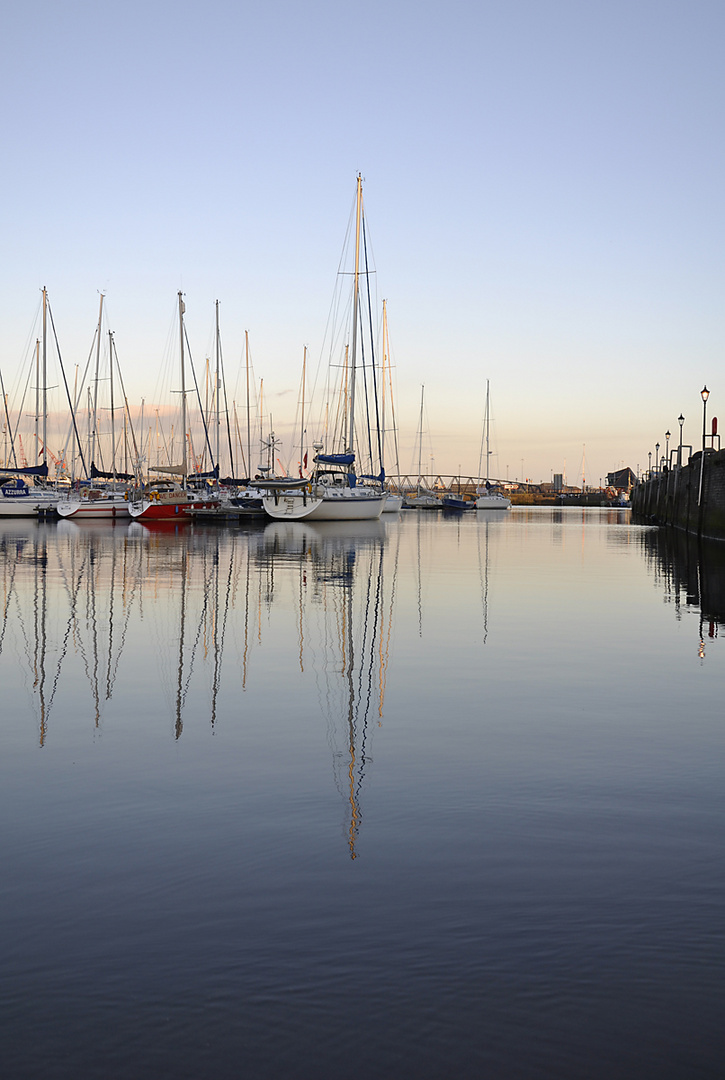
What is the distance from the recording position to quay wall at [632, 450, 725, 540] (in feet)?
134

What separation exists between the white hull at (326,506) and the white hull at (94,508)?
37.2 ft

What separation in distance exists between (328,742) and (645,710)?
11.8 ft

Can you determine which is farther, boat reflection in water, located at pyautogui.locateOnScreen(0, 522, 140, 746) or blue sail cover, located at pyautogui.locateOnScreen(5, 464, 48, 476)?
blue sail cover, located at pyautogui.locateOnScreen(5, 464, 48, 476)

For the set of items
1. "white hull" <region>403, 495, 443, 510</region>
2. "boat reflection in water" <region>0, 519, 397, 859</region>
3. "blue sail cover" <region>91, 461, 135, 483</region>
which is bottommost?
"boat reflection in water" <region>0, 519, 397, 859</region>

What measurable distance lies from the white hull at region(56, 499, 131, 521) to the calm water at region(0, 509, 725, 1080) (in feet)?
185

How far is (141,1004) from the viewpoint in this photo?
13.4 ft

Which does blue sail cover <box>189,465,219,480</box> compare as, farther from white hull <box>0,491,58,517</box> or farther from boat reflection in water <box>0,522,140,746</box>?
boat reflection in water <box>0,522,140,746</box>

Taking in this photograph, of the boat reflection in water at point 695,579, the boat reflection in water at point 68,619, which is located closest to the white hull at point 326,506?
the boat reflection in water at point 695,579

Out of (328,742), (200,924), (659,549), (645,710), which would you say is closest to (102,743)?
(328,742)

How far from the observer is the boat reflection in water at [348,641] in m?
8.23

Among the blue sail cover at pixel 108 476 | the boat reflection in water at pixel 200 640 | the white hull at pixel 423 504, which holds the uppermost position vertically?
the blue sail cover at pixel 108 476

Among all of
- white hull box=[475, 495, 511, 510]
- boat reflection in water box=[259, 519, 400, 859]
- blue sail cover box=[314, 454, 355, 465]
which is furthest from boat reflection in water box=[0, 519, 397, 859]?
white hull box=[475, 495, 511, 510]

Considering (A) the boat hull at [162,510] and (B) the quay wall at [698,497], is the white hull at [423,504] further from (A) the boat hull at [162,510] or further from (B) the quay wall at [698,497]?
(A) the boat hull at [162,510]

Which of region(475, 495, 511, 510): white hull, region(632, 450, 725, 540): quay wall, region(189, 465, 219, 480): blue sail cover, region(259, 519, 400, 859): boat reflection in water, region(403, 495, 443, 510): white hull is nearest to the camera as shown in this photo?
region(259, 519, 400, 859): boat reflection in water
